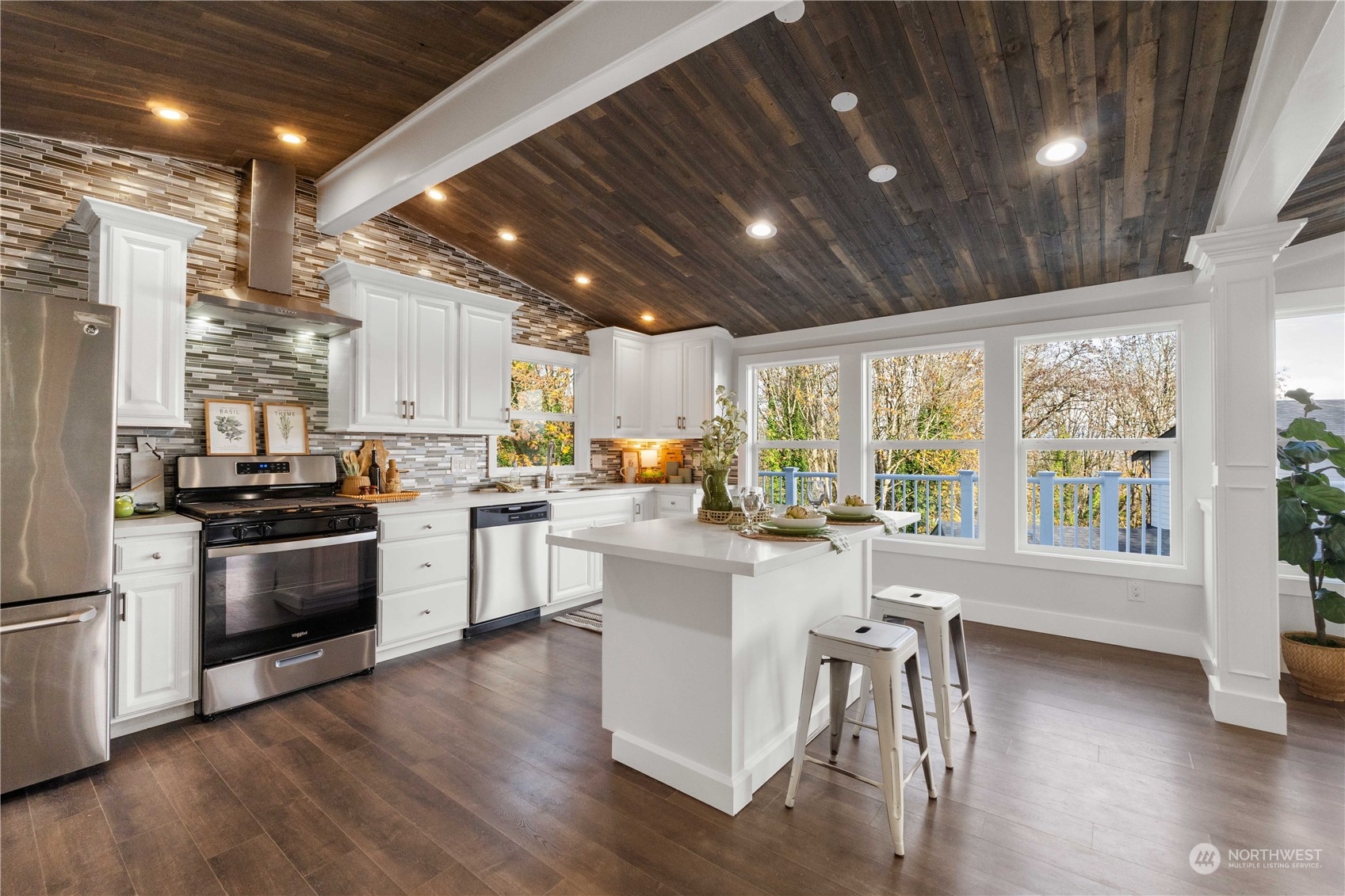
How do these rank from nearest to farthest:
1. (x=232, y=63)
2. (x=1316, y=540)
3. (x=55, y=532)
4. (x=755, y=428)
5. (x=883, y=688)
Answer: (x=883, y=688) < (x=55, y=532) < (x=232, y=63) < (x=1316, y=540) < (x=755, y=428)

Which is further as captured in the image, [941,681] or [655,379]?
[655,379]

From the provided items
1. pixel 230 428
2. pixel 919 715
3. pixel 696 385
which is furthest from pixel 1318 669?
pixel 230 428

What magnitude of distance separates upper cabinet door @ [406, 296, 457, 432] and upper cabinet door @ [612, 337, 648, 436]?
1.59m

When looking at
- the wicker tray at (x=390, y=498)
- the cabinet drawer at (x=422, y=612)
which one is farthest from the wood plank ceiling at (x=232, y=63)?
the cabinet drawer at (x=422, y=612)

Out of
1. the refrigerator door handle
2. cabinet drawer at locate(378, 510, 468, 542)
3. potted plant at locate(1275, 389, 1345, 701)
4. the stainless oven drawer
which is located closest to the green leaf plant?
potted plant at locate(1275, 389, 1345, 701)

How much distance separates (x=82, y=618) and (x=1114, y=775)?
402 centimetres

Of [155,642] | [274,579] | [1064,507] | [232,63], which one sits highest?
[232,63]

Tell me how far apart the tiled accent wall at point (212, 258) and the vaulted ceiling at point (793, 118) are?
0.54 feet

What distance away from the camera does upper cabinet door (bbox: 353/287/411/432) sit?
3689 mm

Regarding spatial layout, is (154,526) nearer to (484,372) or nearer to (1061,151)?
(484,372)

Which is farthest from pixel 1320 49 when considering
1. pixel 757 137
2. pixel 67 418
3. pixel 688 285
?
pixel 67 418

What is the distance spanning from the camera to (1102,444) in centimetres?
398

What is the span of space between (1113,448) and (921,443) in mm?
1216

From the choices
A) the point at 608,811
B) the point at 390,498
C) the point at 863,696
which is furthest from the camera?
the point at 390,498
